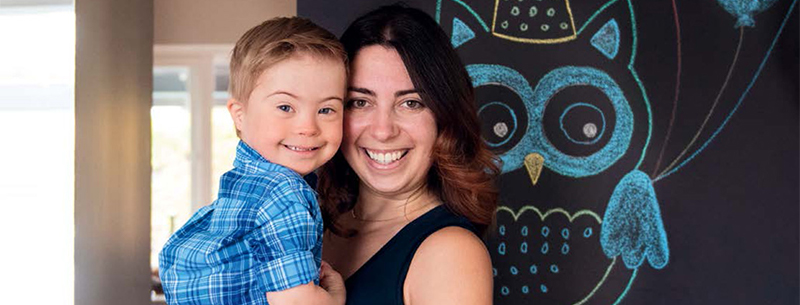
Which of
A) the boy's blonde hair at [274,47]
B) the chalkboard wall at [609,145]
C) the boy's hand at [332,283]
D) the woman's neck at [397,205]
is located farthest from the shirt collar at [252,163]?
the chalkboard wall at [609,145]

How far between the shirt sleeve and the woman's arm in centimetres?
20

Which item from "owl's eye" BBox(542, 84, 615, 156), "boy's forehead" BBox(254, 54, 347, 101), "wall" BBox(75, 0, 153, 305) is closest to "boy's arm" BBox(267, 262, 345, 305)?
"boy's forehead" BBox(254, 54, 347, 101)

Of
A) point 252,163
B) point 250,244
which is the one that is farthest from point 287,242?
point 252,163

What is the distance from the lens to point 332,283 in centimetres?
155

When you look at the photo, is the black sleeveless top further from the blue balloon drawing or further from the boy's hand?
the blue balloon drawing

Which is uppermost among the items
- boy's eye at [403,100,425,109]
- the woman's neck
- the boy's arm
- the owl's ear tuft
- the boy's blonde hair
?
the owl's ear tuft

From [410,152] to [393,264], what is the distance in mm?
265

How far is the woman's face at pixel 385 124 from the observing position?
1.63 meters

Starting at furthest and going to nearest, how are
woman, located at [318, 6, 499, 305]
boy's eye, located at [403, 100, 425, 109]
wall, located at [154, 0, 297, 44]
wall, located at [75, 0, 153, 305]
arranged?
wall, located at [154, 0, 297, 44] < wall, located at [75, 0, 153, 305] < boy's eye, located at [403, 100, 425, 109] < woman, located at [318, 6, 499, 305]

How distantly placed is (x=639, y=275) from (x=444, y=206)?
3.61ft

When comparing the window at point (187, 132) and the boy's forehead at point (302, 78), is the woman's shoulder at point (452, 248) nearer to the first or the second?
the boy's forehead at point (302, 78)

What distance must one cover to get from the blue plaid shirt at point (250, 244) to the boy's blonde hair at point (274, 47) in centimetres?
16

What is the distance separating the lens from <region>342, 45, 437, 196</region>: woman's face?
5.36 feet

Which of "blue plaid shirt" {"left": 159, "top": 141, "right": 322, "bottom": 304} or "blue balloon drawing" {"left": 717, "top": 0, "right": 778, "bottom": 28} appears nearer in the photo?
"blue plaid shirt" {"left": 159, "top": 141, "right": 322, "bottom": 304}
